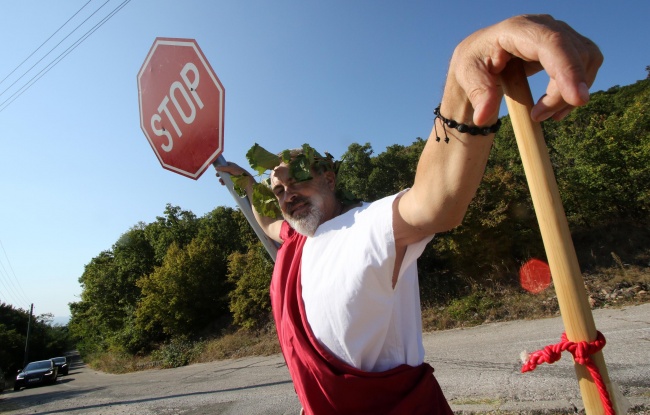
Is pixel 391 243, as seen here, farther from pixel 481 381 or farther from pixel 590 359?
pixel 481 381

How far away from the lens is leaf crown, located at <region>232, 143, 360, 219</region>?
1890 millimetres

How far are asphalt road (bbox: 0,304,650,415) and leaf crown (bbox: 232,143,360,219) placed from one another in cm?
349

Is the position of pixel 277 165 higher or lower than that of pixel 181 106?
lower

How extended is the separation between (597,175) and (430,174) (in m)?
19.9

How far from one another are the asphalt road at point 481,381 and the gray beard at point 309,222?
142 inches

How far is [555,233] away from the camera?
836mm

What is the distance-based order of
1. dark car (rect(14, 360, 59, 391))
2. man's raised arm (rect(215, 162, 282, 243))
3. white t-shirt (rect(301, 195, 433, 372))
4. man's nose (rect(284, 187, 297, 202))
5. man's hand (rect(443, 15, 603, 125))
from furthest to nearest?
1. dark car (rect(14, 360, 59, 391))
2. man's raised arm (rect(215, 162, 282, 243))
3. man's nose (rect(284, 187, 297, 202))
4. white t-shirt (rect(301, 195, 433, 372))
5. man's hand (rect(443, 15, 603, 125))

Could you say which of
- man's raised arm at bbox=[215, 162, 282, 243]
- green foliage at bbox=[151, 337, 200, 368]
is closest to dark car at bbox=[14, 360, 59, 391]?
green foliage at bbox=[151, 337, 200, 368]

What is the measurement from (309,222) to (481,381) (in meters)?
4.97

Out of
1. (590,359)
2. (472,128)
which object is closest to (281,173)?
(472,128)

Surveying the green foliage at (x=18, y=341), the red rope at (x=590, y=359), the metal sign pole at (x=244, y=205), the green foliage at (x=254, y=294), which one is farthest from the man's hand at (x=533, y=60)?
the green foliage at (x=18, y=341)

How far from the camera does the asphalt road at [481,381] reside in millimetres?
4355

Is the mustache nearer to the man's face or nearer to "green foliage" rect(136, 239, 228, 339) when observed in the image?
the man's face

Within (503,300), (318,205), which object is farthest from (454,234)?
(318,205)
